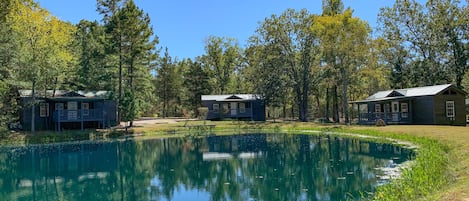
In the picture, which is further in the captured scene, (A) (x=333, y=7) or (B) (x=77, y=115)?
(A) (x=333, y=7)

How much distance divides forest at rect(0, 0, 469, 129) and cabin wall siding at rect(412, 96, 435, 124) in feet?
23.4

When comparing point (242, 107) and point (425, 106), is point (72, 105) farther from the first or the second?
point (425, 106)

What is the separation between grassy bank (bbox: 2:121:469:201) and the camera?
308 inches

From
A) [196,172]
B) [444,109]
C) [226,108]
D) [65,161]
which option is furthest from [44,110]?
[444,109]

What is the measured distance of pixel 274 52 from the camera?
40938 millimetres

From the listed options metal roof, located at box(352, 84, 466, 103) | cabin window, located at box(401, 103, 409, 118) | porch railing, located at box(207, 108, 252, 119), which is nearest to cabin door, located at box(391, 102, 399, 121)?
cabin window, located at box(401, 103, 409, 118)

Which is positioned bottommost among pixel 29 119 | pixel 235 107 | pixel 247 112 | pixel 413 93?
pixel 29 119

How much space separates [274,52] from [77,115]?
70.2ft

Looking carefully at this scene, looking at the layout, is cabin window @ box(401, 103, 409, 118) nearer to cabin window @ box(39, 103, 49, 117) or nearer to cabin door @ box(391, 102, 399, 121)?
cabin door @ box(391, 102, 399, 121)

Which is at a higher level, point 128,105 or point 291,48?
point 291,48

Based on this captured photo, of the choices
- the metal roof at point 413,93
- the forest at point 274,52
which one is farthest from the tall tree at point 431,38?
the metal roof at point 413,93

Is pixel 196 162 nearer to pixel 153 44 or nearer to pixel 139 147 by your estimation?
pixel 139 147

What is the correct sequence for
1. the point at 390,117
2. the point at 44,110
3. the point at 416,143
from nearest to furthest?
the point at 416,143 → the point at 44,110 → the point at 390,117

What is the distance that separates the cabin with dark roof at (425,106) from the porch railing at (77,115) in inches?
974
